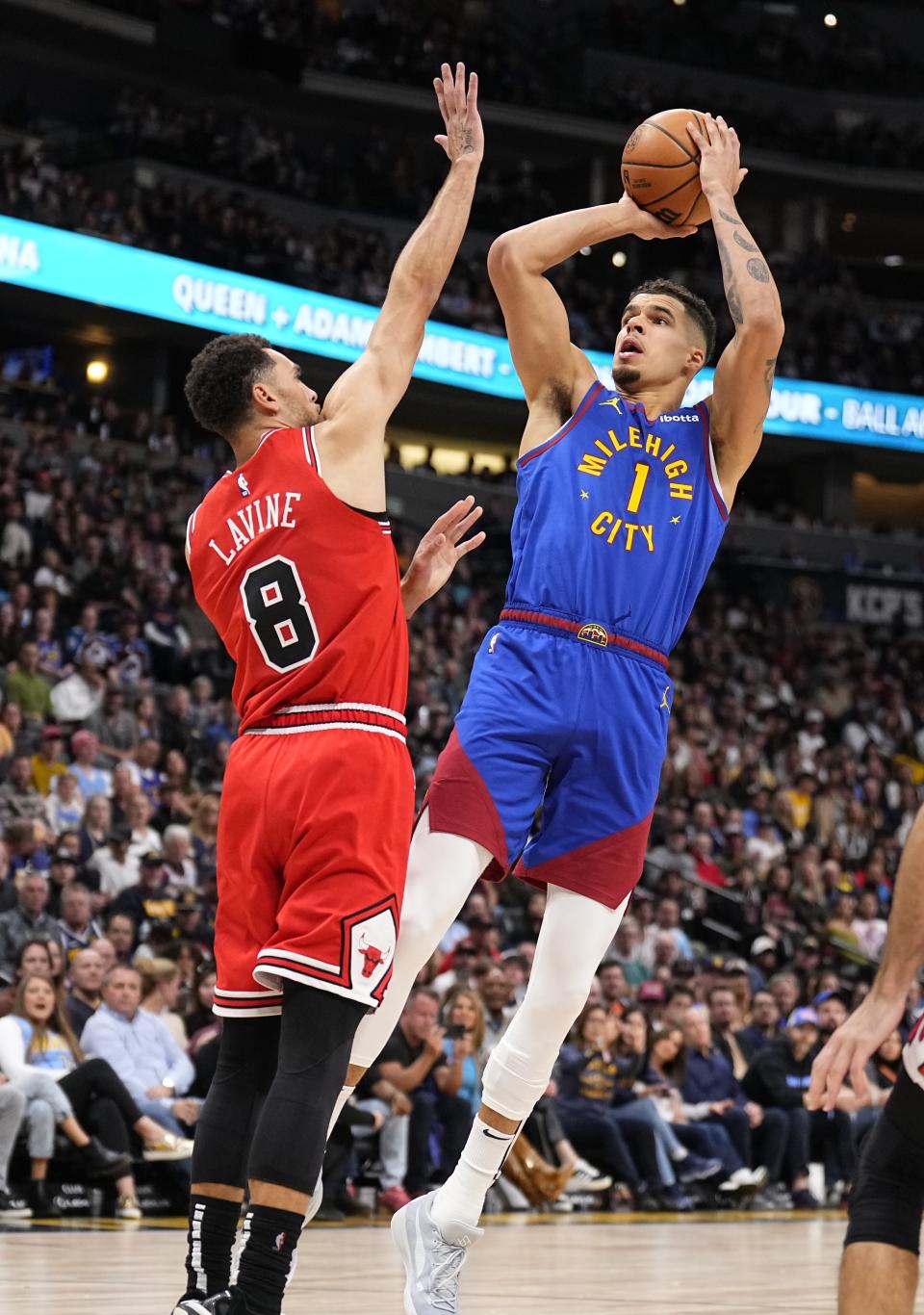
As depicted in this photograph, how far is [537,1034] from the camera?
197 inches

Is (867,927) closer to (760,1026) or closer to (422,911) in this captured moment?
(760,1026)

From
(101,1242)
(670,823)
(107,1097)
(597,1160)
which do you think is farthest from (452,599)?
(101,1242)

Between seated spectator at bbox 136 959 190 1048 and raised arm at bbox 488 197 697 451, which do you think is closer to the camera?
raised arm at bbox 488 197 697 451

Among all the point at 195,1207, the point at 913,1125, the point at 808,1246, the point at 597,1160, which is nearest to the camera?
the point at 913,1125

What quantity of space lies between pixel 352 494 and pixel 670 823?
1442 centimetres

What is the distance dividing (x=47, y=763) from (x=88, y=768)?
1.00ft

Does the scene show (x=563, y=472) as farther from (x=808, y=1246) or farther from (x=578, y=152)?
(x=578, y=152)

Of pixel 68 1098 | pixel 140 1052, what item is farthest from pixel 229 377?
pixel 140 1052

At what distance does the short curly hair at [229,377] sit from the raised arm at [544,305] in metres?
0.89

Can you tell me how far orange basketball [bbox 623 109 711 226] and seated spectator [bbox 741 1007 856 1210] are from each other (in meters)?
8.90

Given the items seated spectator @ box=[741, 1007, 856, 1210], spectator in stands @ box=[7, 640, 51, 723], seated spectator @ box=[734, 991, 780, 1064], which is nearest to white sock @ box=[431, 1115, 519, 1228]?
seated spectator @ box=[741, 1007, 856, 1210]

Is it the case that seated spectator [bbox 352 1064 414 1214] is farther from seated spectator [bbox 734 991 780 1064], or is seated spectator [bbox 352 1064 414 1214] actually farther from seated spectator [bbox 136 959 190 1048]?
seated spectator [bbox 734 991 780 1064]

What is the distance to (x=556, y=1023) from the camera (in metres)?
4.99

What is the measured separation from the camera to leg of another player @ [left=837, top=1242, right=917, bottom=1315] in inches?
130
